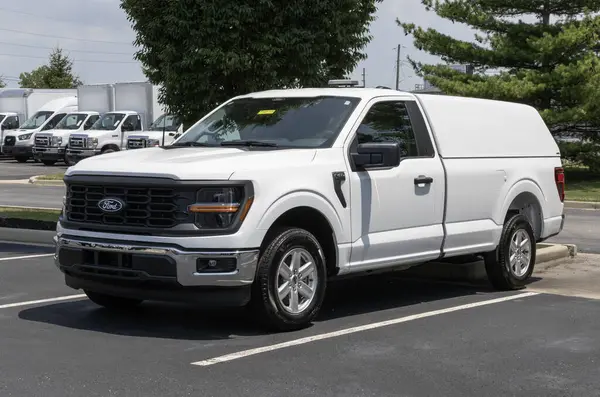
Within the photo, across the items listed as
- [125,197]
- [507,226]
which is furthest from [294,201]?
[507,226]

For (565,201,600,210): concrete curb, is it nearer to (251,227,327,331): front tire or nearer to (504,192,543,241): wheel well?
(504,192,543,241): wheel well

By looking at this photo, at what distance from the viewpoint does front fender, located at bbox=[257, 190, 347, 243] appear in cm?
710

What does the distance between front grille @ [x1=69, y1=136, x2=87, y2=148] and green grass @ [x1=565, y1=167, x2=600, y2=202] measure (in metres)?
16.2

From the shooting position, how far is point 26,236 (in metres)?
13.1

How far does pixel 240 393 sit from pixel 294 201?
2.08m

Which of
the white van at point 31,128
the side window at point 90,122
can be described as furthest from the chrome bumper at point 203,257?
the white van at point 31,128

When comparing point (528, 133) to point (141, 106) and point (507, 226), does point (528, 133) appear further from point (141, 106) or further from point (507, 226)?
point (141, 106)

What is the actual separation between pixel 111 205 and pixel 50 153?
3028 centimetres

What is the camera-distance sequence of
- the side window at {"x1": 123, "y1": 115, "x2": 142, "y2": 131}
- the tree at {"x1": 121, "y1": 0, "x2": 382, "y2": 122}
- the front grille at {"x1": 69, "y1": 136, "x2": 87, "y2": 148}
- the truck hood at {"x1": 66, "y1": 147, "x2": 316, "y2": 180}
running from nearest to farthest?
the truck hood at {"x1": 66, "y1": 147, "x2": 316, "y2": 180}, the tree at {"x1": 121, "y1": 0, "x2": 382, "y2": 122}, the front grille at {"x1": 69, "y1": 136, "x2": 87, "y2": 148}, the side window at {"x1": 123, "y1": 115, "x2": 142, "y2": 131}

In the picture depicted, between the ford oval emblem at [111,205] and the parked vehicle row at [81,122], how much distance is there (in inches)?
948

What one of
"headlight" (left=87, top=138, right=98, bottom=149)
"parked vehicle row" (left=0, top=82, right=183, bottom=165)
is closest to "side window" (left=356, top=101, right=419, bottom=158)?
"parked vehicle row" (left=0, top=82, right=183, bottom=165)

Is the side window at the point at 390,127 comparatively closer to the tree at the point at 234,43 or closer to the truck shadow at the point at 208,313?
the truck shadow at the point at 208,313

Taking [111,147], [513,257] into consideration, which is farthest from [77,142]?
[513,257]

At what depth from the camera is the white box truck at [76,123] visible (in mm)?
36219
